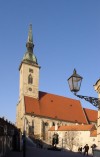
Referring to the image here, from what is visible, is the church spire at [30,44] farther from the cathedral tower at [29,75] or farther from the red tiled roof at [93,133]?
the red tiled roof at [93,133]

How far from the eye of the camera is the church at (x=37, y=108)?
78.8 m

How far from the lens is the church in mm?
78812

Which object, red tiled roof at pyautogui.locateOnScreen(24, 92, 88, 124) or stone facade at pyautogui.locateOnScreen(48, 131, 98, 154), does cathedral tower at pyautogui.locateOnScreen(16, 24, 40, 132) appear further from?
stone facade at pyautogui.locateOnScreen(48, 131, 98, 154)

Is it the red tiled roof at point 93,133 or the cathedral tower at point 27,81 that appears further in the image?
the cathedral tower at point 27,81

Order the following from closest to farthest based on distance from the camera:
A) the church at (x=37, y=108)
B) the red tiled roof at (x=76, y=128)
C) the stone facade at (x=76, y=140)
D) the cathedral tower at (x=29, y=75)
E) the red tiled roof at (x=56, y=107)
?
the stone facade at (x=76, y=140), the red tiled roof at (x=76, y=128), the church at (x=37, y=108), the red tiled roof at (x=56, y=107), the cathedral tower at (x=29, y=75)

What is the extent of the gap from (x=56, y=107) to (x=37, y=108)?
7.35 m

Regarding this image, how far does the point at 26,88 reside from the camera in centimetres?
8131

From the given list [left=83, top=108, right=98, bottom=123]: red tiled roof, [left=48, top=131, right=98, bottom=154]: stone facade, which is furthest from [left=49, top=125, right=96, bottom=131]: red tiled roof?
[left=83, top=108, right=98, bottom=123]: red tiled roof

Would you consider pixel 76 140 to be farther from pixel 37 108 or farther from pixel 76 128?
pixel 37 108

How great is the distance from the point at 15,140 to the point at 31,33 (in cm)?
5743

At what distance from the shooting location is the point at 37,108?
81.6m

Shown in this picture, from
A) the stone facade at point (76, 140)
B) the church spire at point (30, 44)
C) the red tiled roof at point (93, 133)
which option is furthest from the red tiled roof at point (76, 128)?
the church spire at point (30, 44)

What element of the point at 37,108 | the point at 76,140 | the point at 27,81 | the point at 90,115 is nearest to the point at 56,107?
the point at 37,108

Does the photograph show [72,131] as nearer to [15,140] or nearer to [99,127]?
[15,140]
